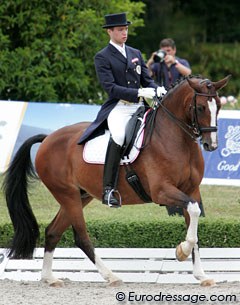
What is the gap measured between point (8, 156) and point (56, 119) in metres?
0.84

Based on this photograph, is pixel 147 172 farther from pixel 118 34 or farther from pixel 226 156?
pixel 226 156

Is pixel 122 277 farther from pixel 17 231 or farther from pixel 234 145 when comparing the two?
pixel 234 145

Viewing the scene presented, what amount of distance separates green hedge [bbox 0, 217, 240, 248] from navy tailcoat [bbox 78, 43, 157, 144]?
4.68ft

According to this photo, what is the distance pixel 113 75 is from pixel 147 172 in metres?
1.01

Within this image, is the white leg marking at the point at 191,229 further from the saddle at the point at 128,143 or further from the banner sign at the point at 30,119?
the banner sign at the point at 30,119

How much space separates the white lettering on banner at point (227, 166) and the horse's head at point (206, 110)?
4.94 m

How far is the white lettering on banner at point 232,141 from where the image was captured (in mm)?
12672

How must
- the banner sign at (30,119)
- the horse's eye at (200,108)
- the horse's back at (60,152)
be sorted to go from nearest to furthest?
the horse's eye at (200,108)
the horse's back at (60,152)
the banner sign at (30,119)

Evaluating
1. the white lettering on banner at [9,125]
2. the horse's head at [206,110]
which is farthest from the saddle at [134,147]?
the white lettering on banner at [9,125]

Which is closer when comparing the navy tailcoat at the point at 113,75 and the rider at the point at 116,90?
Answer: the rider at the point at 116,90

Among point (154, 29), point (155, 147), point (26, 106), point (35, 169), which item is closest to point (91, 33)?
point (26, 106)

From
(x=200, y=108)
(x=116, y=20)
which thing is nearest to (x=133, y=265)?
(x=200, y=108)

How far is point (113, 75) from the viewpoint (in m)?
8.52

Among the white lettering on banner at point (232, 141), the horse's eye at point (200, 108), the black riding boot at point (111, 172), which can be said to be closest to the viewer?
the horse's eye at point (200, 108)
